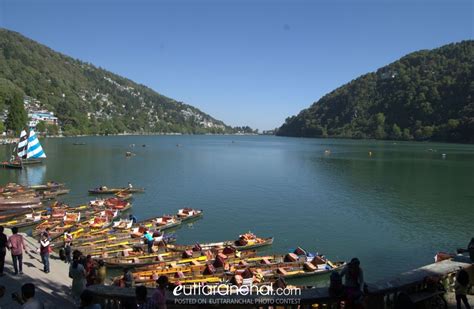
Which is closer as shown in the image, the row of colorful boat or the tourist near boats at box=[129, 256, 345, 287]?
the tourist near boats at box=[129, 256, 345, 287]

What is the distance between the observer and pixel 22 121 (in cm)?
14662

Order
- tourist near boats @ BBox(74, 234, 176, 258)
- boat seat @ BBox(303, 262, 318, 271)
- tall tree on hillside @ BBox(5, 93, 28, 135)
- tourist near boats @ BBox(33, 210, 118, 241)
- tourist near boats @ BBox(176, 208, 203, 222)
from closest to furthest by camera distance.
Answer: boat seat @ BBox(303, 262, 318, 271)
tourist near boats @ BBox(74, 234, 176, 258)
tourist near boats @ BBox(33, 210, 118, 241)
tourist near boats @ BBox(176, 208, 203, 222)
tall tree on hillside @ BBox(5, 93, 28, 135)

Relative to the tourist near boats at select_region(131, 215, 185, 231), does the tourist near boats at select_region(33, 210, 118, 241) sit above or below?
above

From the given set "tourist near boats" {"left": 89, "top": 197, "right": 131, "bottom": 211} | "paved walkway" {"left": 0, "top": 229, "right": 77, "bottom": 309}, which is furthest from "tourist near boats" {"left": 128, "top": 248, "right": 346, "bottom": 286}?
"tourist near boats" {"left": 89, "top": 197, "right": 131, "bottom": 211}

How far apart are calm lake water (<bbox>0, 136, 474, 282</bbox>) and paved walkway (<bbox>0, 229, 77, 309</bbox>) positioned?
1620 centimetres

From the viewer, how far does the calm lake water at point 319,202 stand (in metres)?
35.5

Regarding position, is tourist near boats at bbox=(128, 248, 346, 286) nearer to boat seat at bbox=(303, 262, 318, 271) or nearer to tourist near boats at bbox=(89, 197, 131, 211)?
boat seat at bbox=(303, 262, 318, 271)

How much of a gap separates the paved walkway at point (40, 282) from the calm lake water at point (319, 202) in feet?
53.1

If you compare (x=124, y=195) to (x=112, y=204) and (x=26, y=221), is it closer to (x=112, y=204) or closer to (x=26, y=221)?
(x=112, y=204)

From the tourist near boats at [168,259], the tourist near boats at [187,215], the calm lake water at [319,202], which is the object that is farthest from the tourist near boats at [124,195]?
the tourist near boats at [168,259]

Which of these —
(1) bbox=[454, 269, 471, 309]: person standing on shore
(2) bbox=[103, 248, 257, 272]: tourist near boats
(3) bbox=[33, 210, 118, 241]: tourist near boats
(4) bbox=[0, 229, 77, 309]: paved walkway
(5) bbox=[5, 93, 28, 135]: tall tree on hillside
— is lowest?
(2) bbox=[103, 248, 257, 272]: tourist near boats

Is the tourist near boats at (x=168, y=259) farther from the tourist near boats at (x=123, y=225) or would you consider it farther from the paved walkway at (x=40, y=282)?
the tourist near boats at (x=123, y=225)

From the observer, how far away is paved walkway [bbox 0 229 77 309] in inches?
563

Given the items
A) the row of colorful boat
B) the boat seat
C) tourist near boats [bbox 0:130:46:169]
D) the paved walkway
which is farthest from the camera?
tourist near boats [bbox 0:130:46:169]
